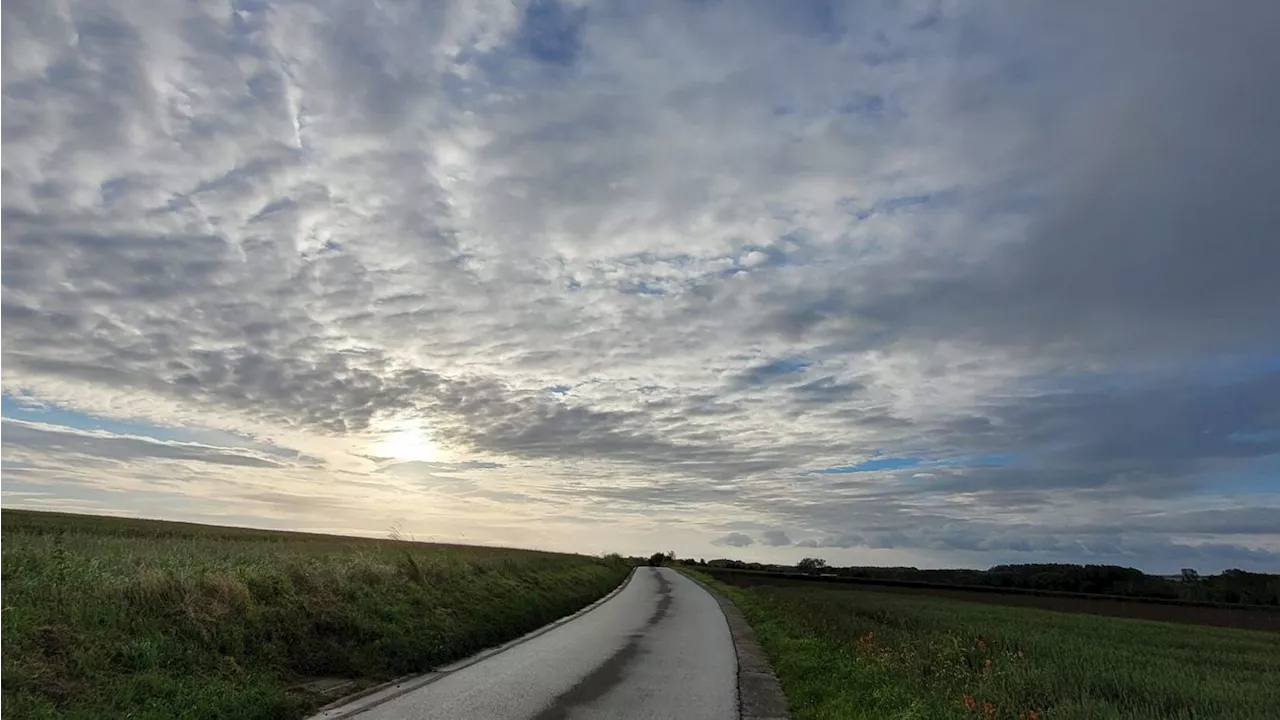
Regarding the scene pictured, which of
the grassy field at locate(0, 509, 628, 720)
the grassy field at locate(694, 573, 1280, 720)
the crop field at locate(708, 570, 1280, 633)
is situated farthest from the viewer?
the crop field at locate(708, 570, 1280, 633)

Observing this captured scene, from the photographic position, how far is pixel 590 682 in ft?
44.2

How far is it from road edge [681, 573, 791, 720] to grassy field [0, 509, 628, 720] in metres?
5.89

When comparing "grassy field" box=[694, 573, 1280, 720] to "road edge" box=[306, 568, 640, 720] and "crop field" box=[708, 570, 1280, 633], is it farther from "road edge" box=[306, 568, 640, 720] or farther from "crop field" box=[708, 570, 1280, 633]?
"crop field" box=[708, 570, 1280, 633]

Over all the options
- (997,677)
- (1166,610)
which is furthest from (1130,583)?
(997,677)

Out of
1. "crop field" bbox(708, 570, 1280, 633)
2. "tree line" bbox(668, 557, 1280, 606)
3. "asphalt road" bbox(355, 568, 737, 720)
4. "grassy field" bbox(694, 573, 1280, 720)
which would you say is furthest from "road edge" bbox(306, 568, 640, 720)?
"tree line" bbox(668, 557, 1280, 606)

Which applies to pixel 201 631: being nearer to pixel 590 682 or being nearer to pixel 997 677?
pixel 590 682

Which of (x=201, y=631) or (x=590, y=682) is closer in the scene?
(x=201, y=631)

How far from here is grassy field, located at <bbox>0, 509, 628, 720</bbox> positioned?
912cm

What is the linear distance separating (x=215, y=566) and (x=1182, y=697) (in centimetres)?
1708

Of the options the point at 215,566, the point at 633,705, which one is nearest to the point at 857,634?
the point at 633,705

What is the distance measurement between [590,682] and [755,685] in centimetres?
344

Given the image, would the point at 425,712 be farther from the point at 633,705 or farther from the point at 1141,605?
the point at 1141,605

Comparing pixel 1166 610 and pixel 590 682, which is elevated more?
pixel 1166 610

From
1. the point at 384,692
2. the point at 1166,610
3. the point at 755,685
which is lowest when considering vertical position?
the point at 384,692
